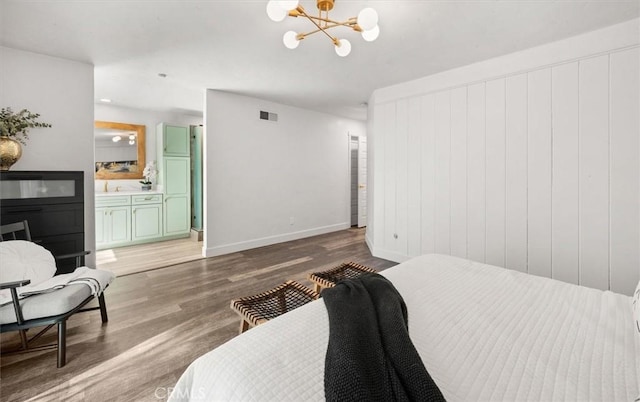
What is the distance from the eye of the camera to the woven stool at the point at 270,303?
173 cm

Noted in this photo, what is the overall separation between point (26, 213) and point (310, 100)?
151 inches

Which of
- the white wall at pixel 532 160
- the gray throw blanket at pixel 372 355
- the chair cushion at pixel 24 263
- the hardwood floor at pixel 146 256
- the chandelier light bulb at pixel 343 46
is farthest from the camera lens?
the hardwood floor at pixel 146 256

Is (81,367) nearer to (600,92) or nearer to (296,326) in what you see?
(296,326)

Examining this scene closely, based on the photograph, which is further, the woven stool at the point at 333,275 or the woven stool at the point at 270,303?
the woven stool at the point at 333,275

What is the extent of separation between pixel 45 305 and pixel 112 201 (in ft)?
11.3

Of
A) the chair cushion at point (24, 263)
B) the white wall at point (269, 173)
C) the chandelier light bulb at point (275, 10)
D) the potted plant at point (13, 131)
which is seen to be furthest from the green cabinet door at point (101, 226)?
the chandelier light bulb at point (275, 10)

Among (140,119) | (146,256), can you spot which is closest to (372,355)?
(146,256)

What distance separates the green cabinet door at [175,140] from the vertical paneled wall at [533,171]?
12.9ft

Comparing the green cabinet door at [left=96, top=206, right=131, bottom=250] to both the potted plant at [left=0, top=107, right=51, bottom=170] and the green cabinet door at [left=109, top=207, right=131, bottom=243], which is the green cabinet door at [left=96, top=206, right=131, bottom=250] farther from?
the potted plant at [left=0, top=107, right=51, bottom=170]

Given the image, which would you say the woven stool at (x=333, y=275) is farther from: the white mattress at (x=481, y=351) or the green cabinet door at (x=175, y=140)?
the green cabinet door at (x=175, y=140)

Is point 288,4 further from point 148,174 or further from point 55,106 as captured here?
point 148,174

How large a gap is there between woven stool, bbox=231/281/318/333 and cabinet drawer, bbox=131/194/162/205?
13.2 ft

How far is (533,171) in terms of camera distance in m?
2.89

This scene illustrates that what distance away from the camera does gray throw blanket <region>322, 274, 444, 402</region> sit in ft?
2.59
